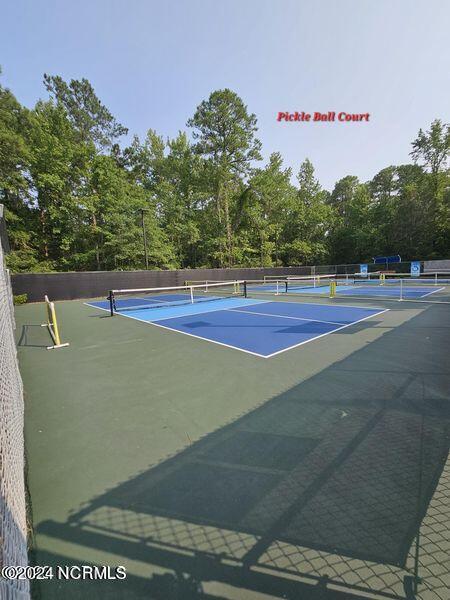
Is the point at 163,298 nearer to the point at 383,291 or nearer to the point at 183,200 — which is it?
the point at 383,291

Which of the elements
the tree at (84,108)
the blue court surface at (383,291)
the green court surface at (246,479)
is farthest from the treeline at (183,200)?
the green court surface at (246,479)

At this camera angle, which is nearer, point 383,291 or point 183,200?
point 383,291

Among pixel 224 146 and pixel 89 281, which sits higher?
pixel 224 146

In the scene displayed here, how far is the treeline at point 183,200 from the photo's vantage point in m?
27.5

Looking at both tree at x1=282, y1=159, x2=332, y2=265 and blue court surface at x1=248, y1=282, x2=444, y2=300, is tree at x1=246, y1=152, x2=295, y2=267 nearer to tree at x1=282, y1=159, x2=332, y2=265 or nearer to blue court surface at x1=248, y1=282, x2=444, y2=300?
tree at x1=282, y1=159, x2=332, y2=265

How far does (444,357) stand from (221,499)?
5836mm

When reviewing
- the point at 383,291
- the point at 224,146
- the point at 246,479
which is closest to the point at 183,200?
the point at 224,146

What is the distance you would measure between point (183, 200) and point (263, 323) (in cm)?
3185

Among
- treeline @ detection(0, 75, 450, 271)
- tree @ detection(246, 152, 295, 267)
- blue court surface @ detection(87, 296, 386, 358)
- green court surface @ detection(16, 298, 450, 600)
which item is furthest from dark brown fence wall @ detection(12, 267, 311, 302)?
green court surface @ detection(16, 298, 450, 600)

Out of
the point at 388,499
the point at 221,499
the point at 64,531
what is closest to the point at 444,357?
the point at 388,499

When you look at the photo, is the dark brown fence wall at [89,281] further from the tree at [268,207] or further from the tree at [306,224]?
the tree at [306,224]

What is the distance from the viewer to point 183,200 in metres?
37.2

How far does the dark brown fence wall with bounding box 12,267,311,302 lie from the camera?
64.5ft

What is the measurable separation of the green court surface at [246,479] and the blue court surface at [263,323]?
1.65 meters
